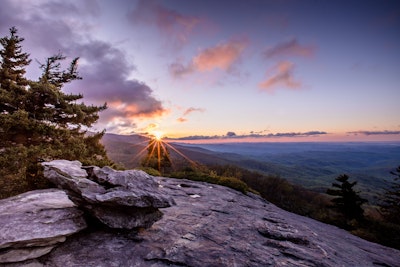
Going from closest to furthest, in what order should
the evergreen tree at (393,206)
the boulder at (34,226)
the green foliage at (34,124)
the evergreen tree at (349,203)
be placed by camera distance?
the boulder at (34,226)
the green foliage at (34,124)
the evergreen tree at (349,203)
the evergreen tree at (393,206)

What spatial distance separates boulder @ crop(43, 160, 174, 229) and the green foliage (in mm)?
5835

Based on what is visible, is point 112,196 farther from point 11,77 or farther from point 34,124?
point 11,77

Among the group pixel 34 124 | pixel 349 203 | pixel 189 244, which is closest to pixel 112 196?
pixel 189 244

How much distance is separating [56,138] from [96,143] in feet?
14.4

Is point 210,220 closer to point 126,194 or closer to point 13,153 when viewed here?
point 126,194

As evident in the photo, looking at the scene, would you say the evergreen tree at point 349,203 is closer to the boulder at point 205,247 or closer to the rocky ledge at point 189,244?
the rocky ledge at point 189,244

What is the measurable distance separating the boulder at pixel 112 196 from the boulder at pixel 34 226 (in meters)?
0.71

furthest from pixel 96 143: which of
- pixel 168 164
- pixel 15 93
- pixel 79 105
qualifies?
pixel 168 164

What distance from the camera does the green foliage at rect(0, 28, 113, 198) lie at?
13492 millimetres

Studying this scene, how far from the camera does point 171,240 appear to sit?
7.45 metres

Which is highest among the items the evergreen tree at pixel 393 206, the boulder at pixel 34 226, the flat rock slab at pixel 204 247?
the boulder at pixel 34 226

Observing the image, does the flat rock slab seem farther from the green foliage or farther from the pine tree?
the pine tree

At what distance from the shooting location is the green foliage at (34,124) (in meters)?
13.5

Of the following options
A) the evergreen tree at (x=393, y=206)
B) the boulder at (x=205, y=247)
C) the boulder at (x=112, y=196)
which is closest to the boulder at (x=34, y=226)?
the boulder at (x=205, y=247)
